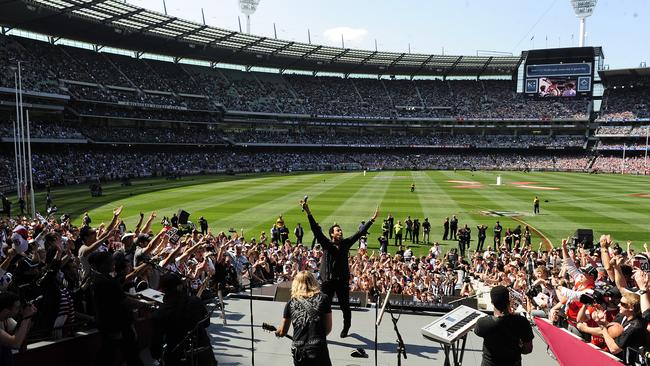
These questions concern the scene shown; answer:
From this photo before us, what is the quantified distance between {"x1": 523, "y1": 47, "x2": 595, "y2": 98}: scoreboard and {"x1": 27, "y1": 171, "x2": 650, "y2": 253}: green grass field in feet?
167

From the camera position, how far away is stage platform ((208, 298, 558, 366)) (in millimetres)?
6438

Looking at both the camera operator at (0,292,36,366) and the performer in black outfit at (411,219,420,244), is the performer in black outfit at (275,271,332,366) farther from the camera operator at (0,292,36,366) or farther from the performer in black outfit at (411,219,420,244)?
the performer in black outfit at (411,219,420,244)

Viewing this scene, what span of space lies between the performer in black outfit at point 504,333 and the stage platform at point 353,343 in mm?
2100

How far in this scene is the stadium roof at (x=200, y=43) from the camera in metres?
50.9

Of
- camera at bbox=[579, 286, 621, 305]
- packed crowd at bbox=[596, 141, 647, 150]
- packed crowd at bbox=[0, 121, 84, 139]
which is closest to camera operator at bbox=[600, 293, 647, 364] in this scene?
camera at bbox=[579, 286, 621, 305]

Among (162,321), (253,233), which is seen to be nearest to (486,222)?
(253,233)

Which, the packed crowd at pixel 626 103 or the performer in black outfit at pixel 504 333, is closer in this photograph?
the performer in black outfit at pixel 504 333

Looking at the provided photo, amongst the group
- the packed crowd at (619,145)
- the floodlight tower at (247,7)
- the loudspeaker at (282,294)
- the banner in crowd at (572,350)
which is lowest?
the loudspeaker at (282,294)

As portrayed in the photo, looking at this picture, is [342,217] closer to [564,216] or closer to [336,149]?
[564,216]

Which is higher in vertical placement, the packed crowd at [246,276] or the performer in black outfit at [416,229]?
the packed crowd at [246,276]

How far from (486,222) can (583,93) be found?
8107 centimetres

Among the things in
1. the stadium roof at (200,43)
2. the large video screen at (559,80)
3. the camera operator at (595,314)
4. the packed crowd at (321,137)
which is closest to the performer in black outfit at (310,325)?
the camera operator at (595,314)

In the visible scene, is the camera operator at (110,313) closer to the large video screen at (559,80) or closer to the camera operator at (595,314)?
the camera operator at (595,314)

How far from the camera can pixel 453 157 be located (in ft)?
287
